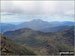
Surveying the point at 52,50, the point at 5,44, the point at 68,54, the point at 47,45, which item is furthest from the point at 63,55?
the point at 47,45

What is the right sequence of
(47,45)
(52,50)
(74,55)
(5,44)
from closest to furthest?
(74,55), (5,44), (52,50), (47,45)

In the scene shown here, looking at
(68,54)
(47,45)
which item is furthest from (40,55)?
(68,54)

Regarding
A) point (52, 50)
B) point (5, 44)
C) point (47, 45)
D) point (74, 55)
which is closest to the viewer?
point (74, 55)

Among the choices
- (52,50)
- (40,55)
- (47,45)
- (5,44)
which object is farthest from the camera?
(47,45)

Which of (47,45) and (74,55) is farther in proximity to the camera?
(47,45)

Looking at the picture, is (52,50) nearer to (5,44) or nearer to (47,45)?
(47,45)

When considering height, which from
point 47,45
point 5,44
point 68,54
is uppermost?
point 68,54

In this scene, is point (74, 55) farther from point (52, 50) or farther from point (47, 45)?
point (47, 45)

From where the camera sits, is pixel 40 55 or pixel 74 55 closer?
pixel 74 55

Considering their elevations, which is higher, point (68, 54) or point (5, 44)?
point (68, 54)
